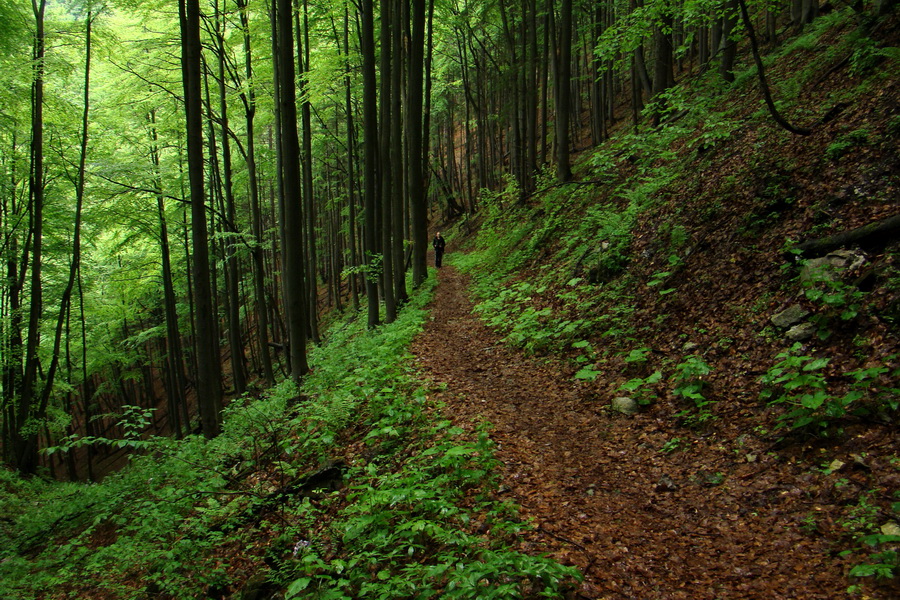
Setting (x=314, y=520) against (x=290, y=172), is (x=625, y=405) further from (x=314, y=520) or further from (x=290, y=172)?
(x=290, y=172)

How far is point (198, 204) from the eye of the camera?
26.5 feet

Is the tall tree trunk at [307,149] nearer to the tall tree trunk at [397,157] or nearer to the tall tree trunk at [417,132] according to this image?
the tall tree trunk at [397,157]

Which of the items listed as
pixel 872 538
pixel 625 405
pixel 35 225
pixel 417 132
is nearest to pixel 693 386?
pixel 625 405

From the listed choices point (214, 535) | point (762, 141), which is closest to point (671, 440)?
point (214, 535)

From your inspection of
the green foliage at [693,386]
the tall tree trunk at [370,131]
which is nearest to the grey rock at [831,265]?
the green foliage at [693,386]

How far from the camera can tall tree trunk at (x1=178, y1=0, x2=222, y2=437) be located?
7641 millimetres

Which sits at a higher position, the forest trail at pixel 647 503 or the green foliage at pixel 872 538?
the green foliage at pixel 872 538

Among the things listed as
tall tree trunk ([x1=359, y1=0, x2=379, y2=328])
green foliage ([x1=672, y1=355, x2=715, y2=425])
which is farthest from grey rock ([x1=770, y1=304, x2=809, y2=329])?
tall tree trunk ([x1=359, y1=0, x2=379, y2=328])

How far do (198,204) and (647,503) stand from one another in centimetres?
827

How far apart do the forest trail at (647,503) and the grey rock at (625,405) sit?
0.44 ft

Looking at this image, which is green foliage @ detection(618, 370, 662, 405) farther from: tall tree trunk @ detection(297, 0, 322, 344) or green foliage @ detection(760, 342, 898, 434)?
tall tree trunk @ detection(297, 0, 322, 344)

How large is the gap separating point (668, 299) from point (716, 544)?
14.2 feet

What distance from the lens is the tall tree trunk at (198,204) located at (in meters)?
7.64

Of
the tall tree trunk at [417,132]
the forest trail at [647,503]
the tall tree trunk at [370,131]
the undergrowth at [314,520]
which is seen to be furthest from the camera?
the tall tree trunk at [417,132]
